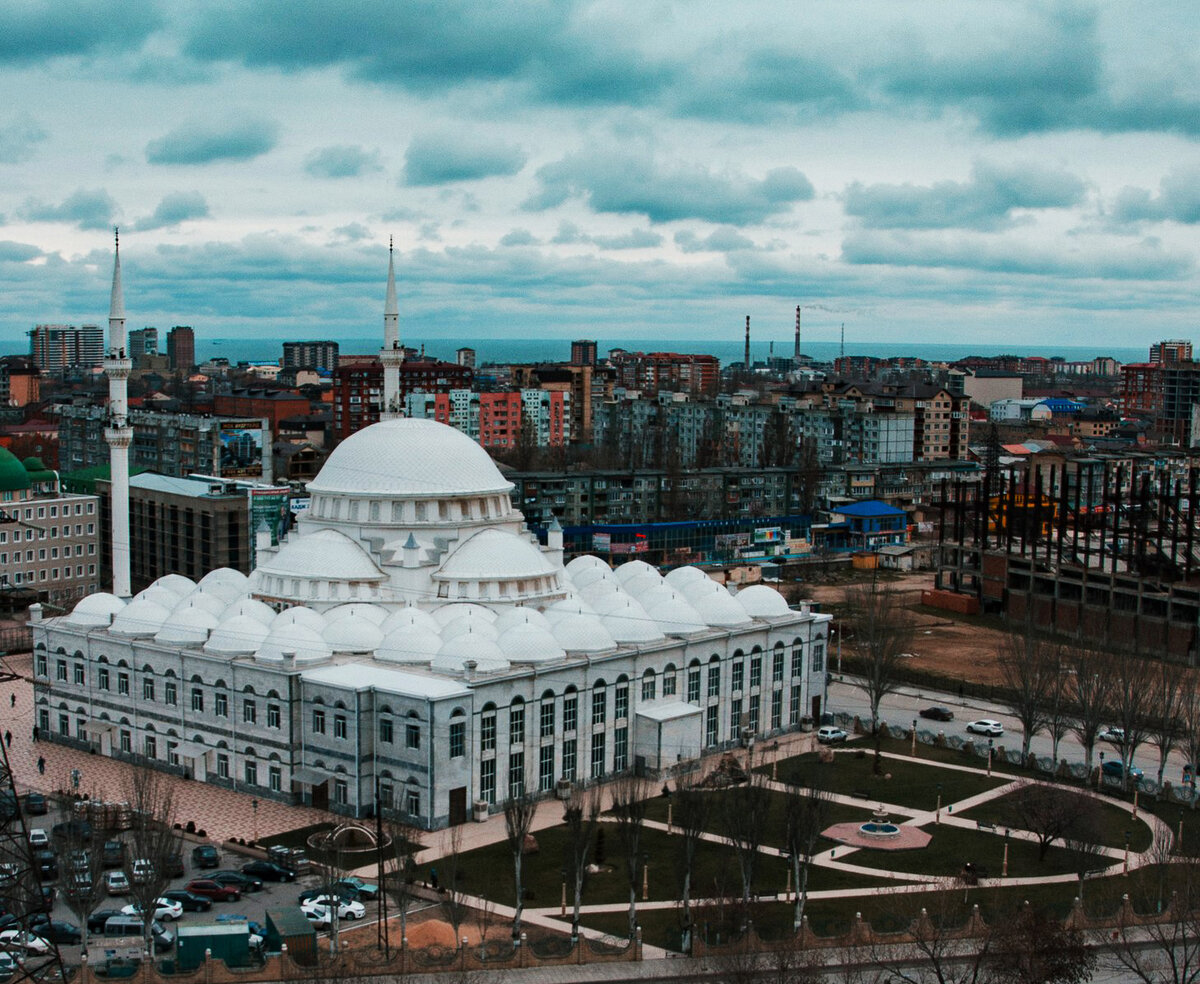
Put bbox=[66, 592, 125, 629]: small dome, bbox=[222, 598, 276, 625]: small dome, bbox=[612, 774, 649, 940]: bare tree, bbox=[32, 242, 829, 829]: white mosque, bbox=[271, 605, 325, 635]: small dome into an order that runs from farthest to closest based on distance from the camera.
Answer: bbox=[66, 592, 125, 629]: small dome, bbox=[222, 598, 276, 625]: small dome, bbox=[271, 605, 325, 635]: small dome, bbox=[32, 242, 829, 829]: white mosque, bbox=[612, 774, 649, 940]: bare tree

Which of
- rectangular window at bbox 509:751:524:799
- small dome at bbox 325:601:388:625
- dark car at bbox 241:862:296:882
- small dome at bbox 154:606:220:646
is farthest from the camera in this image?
small dome at bbox 325:601:388:625

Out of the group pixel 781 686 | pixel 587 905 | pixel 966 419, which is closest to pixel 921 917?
pixel 587 905

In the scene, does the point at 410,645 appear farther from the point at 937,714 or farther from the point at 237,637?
the point at 937,714

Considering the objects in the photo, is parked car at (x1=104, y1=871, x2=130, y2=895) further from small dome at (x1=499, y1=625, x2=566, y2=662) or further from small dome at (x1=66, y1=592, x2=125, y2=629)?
small dome at (x1=66, y1=592, x2=125, y2=629)

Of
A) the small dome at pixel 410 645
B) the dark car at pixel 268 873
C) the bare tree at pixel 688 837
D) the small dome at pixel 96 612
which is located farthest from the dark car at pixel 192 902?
the small dome at pixel 96 612

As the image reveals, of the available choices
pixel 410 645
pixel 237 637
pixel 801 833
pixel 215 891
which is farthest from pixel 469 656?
pixel 801 833

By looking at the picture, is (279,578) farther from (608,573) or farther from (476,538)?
(608,573)

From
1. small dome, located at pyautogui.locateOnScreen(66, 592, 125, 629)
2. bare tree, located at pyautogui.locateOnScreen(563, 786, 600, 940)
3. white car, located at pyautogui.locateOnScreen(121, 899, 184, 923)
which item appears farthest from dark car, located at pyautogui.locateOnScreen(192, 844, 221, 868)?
small dome, located at pyautogui.locateOnScreen(66, 592, 125, 629)
